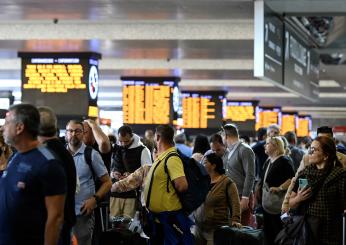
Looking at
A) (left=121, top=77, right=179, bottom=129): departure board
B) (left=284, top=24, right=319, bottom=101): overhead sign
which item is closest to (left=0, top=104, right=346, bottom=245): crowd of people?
(left=284, top=24, right=319, bottom=101): overhead sign

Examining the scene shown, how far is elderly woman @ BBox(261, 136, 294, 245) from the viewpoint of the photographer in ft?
30.3

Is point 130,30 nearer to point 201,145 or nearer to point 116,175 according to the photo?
point 201,145

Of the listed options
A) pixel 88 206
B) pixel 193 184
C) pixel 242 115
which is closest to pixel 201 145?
pixel 193 184

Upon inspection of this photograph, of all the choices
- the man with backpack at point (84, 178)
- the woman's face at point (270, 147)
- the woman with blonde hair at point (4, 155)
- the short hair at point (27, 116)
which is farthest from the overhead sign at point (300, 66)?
the short hair at point (27, 116)

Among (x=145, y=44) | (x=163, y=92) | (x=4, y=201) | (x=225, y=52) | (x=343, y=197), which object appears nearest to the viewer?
(x=4, y=201)

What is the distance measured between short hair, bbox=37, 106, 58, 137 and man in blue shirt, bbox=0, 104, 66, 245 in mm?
647

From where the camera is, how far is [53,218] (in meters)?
4.47

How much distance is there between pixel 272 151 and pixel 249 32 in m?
3.52

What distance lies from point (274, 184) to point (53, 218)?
5.22 m

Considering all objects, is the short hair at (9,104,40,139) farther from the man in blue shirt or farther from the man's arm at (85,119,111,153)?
the man's arm at (85,119,111,153)

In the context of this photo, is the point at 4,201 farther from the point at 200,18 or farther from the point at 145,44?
the point at 145,44

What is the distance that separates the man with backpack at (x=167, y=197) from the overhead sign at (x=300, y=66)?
2970 mm

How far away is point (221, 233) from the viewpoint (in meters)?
7.52

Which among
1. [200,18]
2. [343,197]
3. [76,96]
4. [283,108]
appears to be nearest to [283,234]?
[343,197]
